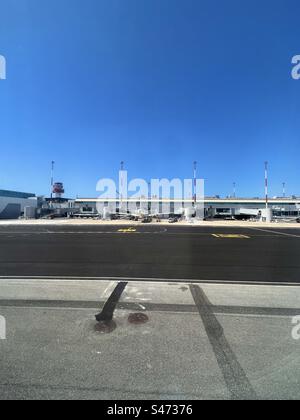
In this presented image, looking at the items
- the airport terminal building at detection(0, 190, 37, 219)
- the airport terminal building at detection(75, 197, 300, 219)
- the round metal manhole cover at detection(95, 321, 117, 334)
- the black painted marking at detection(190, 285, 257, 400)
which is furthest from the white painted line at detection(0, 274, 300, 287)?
the airport terminal building at detection(0, 190, 37, 219)

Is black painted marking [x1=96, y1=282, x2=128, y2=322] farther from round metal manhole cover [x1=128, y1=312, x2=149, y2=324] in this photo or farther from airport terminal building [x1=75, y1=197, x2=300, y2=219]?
airport terminal building [x1=75, y1=197, x2=300, y2=219]

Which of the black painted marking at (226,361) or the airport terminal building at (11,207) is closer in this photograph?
the black painted marking at (226,361)

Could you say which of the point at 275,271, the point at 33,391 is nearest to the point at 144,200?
the point at 275,271

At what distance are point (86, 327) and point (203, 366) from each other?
1928 mm

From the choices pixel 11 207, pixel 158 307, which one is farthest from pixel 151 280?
pixel 11 207

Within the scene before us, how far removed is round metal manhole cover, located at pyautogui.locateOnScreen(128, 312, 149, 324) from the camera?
4.47 metres

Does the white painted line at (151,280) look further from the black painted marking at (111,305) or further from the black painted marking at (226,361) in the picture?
the black painted marking at (226,361)

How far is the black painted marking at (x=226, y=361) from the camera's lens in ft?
9.27

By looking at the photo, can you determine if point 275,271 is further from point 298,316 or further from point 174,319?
point 174,319

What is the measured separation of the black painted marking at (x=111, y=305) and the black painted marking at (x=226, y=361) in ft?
5.29

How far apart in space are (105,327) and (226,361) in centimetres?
188

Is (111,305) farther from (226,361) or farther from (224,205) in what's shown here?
(224,205)

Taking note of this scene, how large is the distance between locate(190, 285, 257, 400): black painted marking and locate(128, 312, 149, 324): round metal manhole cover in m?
0.98

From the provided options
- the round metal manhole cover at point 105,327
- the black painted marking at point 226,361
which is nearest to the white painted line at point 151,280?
the black painted marking at point 226,361
